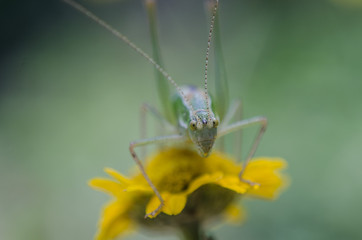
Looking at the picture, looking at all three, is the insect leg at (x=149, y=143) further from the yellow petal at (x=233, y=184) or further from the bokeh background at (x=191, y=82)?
the bokeh background at (x=191, y=82)

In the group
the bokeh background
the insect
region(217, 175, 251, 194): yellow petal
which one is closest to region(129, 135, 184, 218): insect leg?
the insect

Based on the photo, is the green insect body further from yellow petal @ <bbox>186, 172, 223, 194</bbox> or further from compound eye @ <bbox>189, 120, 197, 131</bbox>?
yellow petal @ <bbox>186, 172, 223, 194</bbox>

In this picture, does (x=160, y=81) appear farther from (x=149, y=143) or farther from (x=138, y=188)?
(x=138, y=188)

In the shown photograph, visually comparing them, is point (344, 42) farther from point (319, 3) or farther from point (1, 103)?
point (1, 103)

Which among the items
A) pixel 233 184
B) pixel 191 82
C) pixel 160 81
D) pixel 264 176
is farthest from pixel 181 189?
pixel 191 82

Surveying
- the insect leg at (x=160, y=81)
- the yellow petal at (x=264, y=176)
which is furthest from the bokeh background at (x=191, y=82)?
the insect leg at (x=160, y=81)

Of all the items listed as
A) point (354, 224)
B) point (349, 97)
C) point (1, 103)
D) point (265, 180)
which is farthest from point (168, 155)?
point (1, 103)
